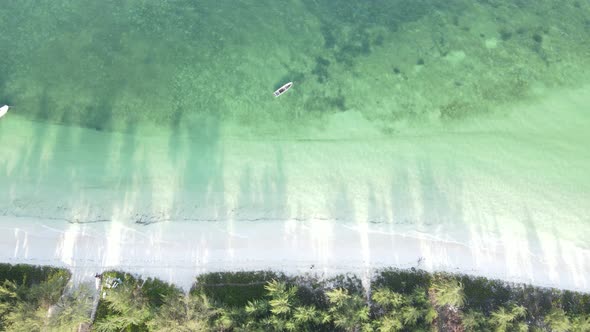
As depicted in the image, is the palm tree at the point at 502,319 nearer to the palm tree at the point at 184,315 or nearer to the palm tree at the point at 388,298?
the palm tree at the point at 388,298

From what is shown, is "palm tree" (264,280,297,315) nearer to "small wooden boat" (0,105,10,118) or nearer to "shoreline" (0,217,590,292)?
"shoreline" (0,217,590,292)

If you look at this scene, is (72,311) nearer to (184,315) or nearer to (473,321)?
(184,315)

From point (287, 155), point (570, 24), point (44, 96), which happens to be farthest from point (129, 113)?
point (570, 24)

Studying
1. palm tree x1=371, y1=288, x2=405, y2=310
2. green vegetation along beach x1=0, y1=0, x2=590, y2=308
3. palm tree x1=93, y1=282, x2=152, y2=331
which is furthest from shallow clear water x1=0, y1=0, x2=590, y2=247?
palm tree x1=93, y1=282, x2=152, y2=331

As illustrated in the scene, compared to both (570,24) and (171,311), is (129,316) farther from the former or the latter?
(570,24)

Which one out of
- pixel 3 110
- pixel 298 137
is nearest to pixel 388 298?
pixel 298 137

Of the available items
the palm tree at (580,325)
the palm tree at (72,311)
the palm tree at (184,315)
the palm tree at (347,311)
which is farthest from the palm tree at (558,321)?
the palm tree at (72,311)
